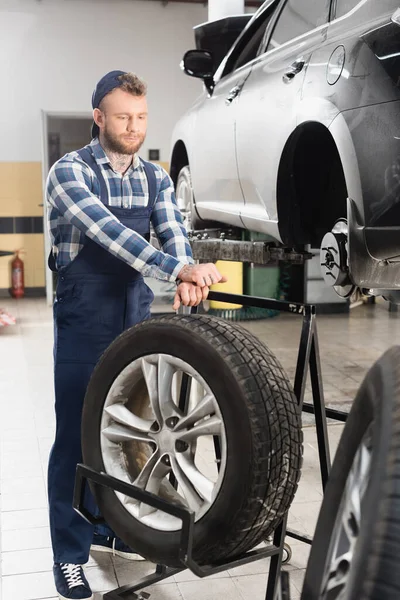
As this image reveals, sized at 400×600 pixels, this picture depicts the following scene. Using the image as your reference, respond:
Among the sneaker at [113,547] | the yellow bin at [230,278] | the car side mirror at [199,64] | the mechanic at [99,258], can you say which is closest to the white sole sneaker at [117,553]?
the sneaker at [113,547]

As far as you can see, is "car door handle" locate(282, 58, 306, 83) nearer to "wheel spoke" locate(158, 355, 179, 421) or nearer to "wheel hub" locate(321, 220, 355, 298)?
"wheel hub" locate(321, 220, 355, 298)

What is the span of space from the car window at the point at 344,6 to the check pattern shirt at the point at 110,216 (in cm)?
101

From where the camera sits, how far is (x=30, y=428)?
4.04 metres

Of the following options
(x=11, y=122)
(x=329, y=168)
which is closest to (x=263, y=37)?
(x=329, y=168)

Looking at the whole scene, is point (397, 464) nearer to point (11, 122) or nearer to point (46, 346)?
point (46, 346)

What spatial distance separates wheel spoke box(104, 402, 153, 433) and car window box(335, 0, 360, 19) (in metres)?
1.72

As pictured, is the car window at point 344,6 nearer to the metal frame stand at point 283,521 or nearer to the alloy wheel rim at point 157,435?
the metal frame stand at point 283,521

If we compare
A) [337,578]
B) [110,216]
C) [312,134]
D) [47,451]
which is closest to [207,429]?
[337,578]

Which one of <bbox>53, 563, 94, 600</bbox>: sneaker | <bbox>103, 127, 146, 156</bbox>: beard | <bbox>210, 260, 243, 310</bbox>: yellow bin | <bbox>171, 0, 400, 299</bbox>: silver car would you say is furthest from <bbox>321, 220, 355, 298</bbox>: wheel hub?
<bbox>210, 260, 243, 310</bbox>: yellow bin

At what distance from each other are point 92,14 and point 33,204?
2.34 m

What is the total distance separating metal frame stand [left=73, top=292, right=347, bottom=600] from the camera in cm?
167

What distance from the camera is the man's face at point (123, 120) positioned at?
2.14 metres

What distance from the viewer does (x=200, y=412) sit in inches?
68.1

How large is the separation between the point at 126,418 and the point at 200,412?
243mm
